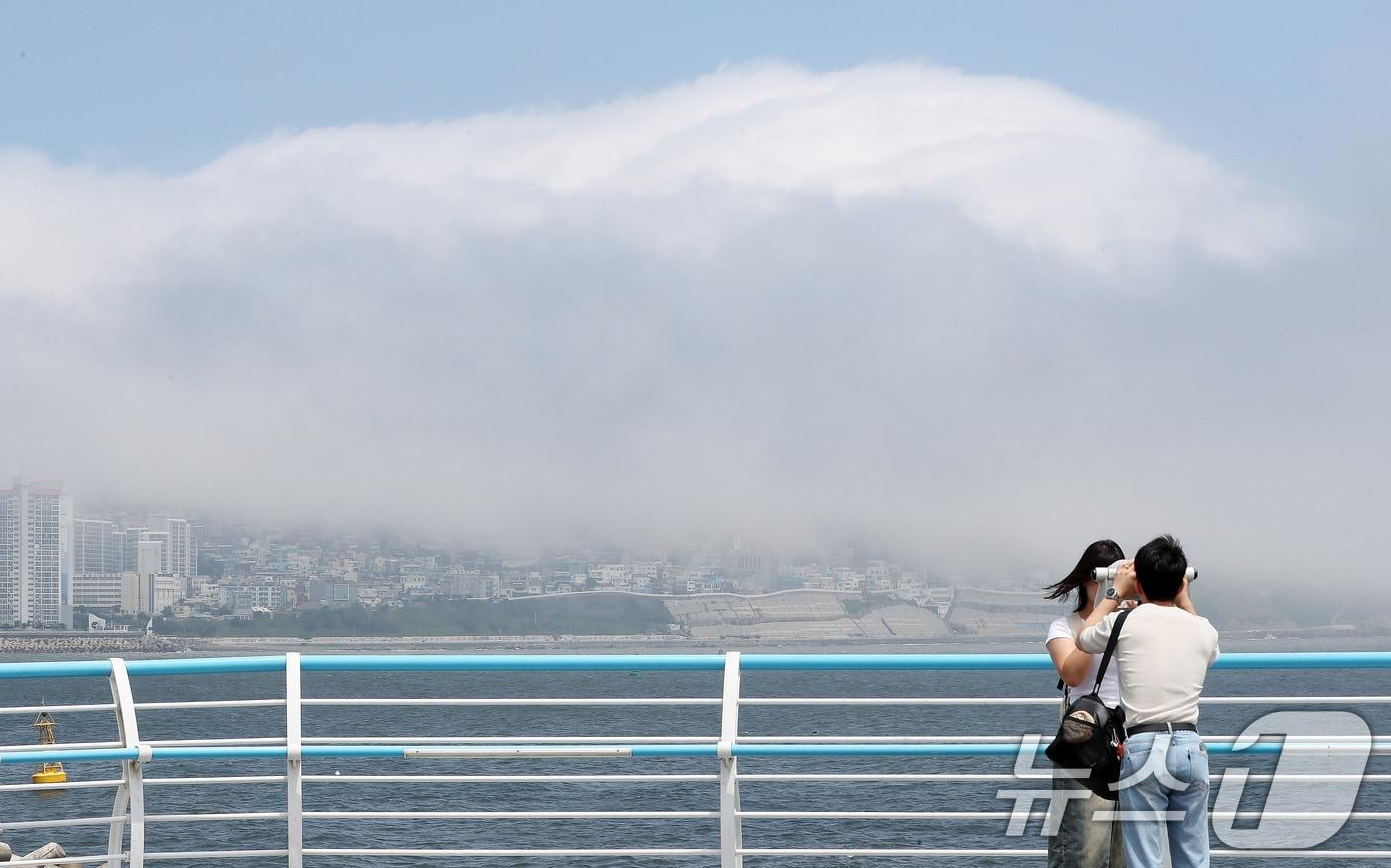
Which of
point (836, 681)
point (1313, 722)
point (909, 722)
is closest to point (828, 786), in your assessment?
point (909, 722)

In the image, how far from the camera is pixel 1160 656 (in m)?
4.42

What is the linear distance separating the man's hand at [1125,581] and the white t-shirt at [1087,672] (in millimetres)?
242

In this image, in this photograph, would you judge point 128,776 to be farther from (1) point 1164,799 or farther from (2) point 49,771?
(2) point 49,771

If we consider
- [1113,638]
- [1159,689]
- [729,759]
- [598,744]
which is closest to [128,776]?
[598,744]

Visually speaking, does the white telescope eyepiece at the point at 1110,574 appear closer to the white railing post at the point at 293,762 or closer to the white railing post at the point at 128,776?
the white railing post at the point at 293,762

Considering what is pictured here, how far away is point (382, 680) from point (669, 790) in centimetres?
10044

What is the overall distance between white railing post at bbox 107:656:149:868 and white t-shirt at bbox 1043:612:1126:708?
370 cm

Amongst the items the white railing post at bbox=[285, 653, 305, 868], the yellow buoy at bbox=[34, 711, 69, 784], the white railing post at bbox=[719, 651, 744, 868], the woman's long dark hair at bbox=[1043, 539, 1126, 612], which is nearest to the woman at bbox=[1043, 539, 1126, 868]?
the woman's long dark hair at bbox=[1043, 539, 1126, 612]

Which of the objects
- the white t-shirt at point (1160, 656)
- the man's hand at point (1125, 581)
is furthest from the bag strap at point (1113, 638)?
the man's hand at point (1125, 581)

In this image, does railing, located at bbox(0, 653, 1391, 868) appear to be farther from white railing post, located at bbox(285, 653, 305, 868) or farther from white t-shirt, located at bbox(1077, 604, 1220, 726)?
white t-shirt, located at bbox(1077, 604, 1220, 726)

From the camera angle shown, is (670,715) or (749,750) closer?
(749,750)

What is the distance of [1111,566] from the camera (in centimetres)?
465

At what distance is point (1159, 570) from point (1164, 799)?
747 millimetres

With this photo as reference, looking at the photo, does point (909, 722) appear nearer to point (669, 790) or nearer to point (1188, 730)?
point (669, 790)
